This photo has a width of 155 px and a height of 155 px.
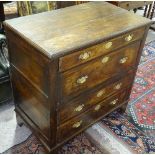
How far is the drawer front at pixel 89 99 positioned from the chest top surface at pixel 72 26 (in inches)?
16.5

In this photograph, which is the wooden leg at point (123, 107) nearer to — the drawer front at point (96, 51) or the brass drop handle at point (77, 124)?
the brass drop handle at point (77, 124)

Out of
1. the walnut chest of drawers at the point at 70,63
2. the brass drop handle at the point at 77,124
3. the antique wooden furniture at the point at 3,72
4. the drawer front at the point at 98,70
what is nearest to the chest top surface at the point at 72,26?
the walnut chest of drawers at the point at 70,63

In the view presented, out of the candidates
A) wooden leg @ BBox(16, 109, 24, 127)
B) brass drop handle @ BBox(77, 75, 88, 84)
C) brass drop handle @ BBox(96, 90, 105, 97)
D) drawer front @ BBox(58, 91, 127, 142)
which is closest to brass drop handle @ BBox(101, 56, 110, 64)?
brass drop handle @ BBox(77, 75, 88, 84)

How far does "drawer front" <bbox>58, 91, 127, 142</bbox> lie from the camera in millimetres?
1655

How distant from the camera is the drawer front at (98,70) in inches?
54.8

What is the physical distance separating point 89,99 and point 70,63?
0.45 metres

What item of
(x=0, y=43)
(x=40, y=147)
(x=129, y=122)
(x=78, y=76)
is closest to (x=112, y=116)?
(x=129, y=122)

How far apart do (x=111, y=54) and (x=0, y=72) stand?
3.21 ft

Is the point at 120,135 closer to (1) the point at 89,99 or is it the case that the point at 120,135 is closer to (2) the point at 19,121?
(1) the point at 89,99

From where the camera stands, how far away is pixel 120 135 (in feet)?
6.52

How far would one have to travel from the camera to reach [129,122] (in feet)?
6.98

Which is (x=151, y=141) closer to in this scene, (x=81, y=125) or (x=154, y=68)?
(x=81, y=125)

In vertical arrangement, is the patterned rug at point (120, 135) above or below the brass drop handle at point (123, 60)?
below

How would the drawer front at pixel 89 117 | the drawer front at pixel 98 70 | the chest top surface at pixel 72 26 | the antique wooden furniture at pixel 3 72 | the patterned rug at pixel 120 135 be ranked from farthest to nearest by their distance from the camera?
the antique wooden furniture at pixel 3 72
the patterned rug at pixel 120 135
the drawer front at pixel 89 117
the drawer front at pixel 98 70
the chest top surface at pixel 72 26
